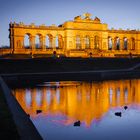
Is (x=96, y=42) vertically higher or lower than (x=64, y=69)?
higher

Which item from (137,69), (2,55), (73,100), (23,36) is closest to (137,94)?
(73,100)

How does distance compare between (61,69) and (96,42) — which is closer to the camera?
(61,69)

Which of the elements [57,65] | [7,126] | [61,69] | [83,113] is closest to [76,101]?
[83,113]

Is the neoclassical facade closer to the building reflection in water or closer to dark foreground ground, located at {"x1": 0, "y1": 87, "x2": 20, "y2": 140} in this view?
the building reflection in water

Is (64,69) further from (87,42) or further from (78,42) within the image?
(87,42)

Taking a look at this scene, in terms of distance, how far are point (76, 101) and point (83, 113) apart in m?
5.18

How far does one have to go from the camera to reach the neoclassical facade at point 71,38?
258ft

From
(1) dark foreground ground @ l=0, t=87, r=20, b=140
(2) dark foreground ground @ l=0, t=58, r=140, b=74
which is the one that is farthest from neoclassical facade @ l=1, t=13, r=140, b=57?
(1) dark foreground ground @ l=0, t=87, r=20, b=140

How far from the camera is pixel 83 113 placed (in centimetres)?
2023

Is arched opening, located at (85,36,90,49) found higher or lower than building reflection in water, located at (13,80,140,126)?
higher

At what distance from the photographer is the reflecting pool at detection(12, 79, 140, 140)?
608 inches

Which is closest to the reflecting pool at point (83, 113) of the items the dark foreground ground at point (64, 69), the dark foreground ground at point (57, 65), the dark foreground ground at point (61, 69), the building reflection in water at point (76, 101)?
the building reflection in water at point (76, 101)

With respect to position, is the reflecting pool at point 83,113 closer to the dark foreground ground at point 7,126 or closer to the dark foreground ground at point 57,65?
the dark foreground ground at point 7,126

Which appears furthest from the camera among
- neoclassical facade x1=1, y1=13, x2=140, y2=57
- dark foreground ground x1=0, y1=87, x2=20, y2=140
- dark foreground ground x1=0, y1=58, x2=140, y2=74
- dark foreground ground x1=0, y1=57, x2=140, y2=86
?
neoclassical facade x1=1, y1=13, x2=140, y2=57
